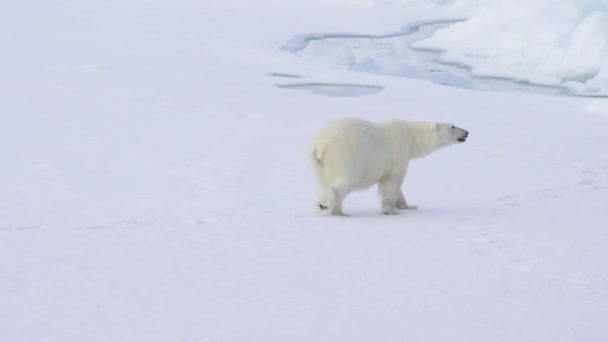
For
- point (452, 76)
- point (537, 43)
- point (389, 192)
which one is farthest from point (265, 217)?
point (537, 43)

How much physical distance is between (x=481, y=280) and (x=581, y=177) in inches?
102

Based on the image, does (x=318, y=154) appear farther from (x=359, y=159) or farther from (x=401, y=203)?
(x=401, y=203)

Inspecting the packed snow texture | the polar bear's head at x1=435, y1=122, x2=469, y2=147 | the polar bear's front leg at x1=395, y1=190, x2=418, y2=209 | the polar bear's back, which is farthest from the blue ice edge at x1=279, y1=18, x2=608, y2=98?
the polar bear's back

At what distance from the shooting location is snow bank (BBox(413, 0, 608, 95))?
1233 centimetres

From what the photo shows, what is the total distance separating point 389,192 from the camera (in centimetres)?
475

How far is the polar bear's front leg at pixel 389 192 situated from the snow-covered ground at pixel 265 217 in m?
0.11

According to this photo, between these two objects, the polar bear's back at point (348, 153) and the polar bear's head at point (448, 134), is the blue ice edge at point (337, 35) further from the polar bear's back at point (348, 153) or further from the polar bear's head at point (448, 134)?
the polar bear's back at point (348, 153)

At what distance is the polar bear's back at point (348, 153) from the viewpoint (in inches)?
177

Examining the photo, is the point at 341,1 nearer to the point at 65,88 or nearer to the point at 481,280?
the point at 65,88

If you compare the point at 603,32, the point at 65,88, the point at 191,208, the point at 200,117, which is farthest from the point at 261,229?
the point at 603,32

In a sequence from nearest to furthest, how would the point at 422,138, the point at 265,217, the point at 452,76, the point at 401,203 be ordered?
1. the point at 265,217
2. the point at 401,203
3. the point at 422,138
4. the point at 452,76

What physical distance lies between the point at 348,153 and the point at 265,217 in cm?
49

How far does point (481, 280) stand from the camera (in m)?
3.39

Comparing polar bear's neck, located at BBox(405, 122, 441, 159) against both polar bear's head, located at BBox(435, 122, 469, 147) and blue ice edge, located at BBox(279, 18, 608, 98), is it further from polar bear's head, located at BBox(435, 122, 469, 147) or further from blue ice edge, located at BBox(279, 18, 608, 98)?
blue ice edge, located at BBox(279, 18, 608, 98)
